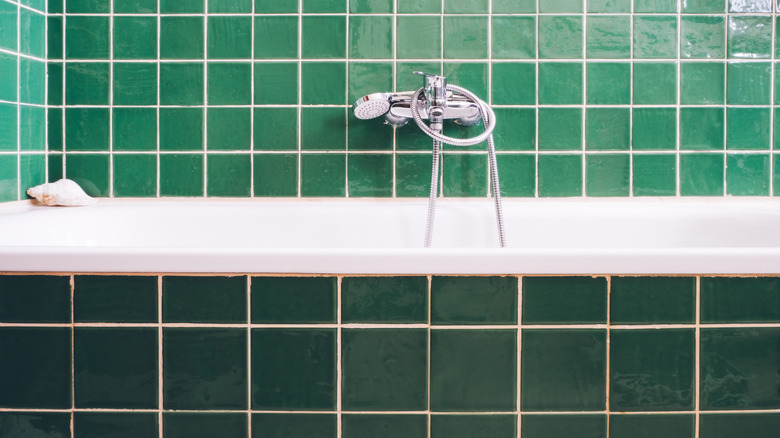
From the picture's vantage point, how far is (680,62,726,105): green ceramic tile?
1659 mm

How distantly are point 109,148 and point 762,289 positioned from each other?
1632 millimetres

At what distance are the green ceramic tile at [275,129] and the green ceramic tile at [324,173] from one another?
0.07 metres

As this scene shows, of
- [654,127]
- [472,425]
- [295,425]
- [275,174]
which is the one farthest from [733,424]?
[275,174]

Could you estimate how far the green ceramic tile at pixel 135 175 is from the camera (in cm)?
167

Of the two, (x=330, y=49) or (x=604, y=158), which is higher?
(x=330, y=49)

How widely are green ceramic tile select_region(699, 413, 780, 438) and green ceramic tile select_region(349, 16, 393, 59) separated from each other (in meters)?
1.21

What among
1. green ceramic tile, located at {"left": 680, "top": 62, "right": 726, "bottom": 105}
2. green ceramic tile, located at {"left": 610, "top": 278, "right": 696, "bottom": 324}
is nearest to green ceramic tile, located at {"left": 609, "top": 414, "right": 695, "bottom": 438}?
green ceramic tile, located at {"left": 610, "top": 278, "right": 696, "bottom": 324}

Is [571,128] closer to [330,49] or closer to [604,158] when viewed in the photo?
[604,158]

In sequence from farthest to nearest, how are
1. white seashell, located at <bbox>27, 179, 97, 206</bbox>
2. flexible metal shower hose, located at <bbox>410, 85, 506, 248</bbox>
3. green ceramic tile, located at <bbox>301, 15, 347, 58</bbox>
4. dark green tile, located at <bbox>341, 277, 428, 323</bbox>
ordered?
1. green ceramic tile, located at <bbox>301, 15, 347, 58</bbox>
2. white seashell, located at <bbox>27, 179, 97, 206</bbox>
3. flexible metal shower hose, located at <bbox>410, 85, 506, 248</bbox>
4. dark green tile, located at <bbox>341, 277, 428, 323</bbox>

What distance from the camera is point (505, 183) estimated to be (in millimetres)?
1664

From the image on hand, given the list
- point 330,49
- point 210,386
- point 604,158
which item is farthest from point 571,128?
point 210,386

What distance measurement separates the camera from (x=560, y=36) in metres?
1.65

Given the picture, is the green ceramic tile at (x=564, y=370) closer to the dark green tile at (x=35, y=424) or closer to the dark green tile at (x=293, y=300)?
the dark green tile at (x=293, y=300)

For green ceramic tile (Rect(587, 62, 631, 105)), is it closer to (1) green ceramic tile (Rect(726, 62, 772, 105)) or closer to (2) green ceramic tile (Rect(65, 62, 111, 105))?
(1) green ceramic tile (Rect(726, 62, 772, 105))
